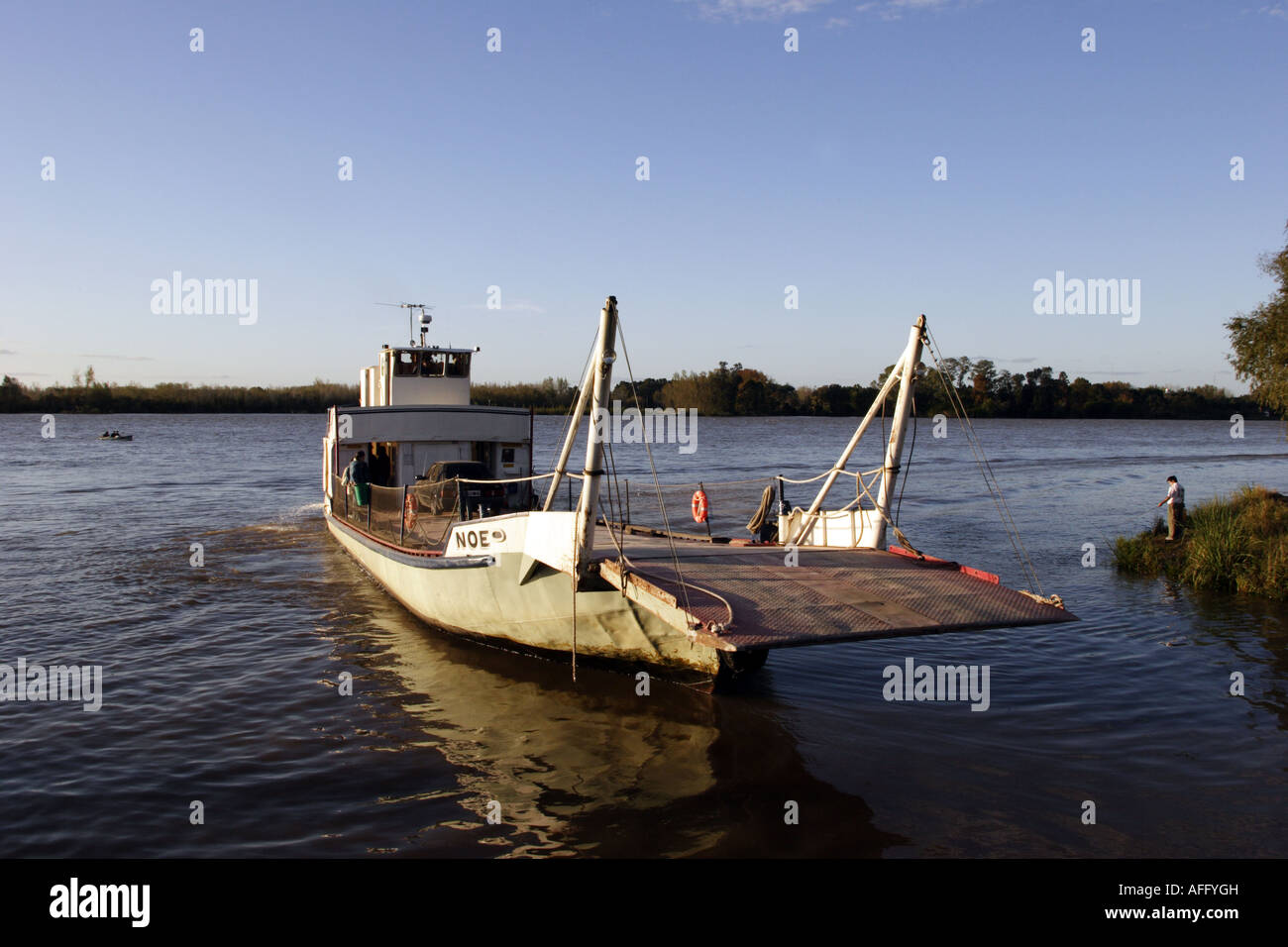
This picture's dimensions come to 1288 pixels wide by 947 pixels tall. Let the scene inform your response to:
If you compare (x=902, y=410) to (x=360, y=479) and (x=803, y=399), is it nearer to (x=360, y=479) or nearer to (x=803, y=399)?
(x=360, y=479)

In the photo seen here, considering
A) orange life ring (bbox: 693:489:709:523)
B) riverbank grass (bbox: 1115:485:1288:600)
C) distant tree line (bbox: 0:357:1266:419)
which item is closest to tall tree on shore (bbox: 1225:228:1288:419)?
riverbank grass (bbox: 1115:485:1288:600)

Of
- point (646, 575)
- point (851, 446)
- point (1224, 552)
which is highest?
point (851, 446)

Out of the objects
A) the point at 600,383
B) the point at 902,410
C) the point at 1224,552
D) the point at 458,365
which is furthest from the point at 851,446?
the point at 458,365

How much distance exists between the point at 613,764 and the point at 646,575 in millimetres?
2110

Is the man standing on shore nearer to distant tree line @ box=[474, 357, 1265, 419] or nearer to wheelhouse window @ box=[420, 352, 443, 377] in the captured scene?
wheelhouse window @ box=[420, 352, 443, 377]

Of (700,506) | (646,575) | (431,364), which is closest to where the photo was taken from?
(646,575)

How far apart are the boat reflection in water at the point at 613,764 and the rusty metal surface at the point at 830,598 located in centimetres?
144

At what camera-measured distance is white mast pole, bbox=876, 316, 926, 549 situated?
10.8 meters

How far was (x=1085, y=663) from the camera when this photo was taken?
11.9m

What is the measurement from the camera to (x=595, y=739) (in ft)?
30.0

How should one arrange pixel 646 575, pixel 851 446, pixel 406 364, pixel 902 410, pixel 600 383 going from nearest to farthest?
1. pixel 600 383
2. pixel 646 575
3. pixel 902 410
4. pixel 851 446
5. pixel 406 364
